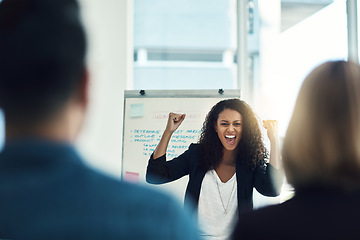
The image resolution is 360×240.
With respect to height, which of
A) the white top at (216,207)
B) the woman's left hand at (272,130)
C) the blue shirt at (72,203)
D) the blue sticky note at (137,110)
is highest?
the blue sticky note at (137,110)

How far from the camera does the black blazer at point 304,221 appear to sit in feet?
2.12

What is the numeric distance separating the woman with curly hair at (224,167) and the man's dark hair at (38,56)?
150 centimetres

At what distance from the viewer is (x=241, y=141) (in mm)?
2053

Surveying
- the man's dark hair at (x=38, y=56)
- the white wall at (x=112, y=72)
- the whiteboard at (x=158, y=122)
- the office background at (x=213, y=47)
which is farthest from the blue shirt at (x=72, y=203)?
the white wall at (x=112, y=72)

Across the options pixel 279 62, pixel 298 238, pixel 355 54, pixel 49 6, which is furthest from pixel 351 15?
pixel 49 6

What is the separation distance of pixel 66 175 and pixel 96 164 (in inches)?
1.1

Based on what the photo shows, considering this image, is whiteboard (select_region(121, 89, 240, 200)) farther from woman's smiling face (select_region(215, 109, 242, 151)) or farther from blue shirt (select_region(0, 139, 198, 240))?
blue shirt (select_region(0, 139, 198, 240))

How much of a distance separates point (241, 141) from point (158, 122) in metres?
0.81

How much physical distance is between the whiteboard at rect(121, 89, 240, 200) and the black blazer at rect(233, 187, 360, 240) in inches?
76.1

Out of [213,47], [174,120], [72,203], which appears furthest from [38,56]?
[213,47]

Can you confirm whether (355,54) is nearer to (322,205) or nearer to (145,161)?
(145,161)

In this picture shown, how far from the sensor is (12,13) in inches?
13.5

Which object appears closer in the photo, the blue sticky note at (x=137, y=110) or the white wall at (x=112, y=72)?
the blue sticky note at (x=137, y=110)

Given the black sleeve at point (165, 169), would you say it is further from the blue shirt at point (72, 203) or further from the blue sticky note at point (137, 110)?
the blue shirt at point (72, 203)
